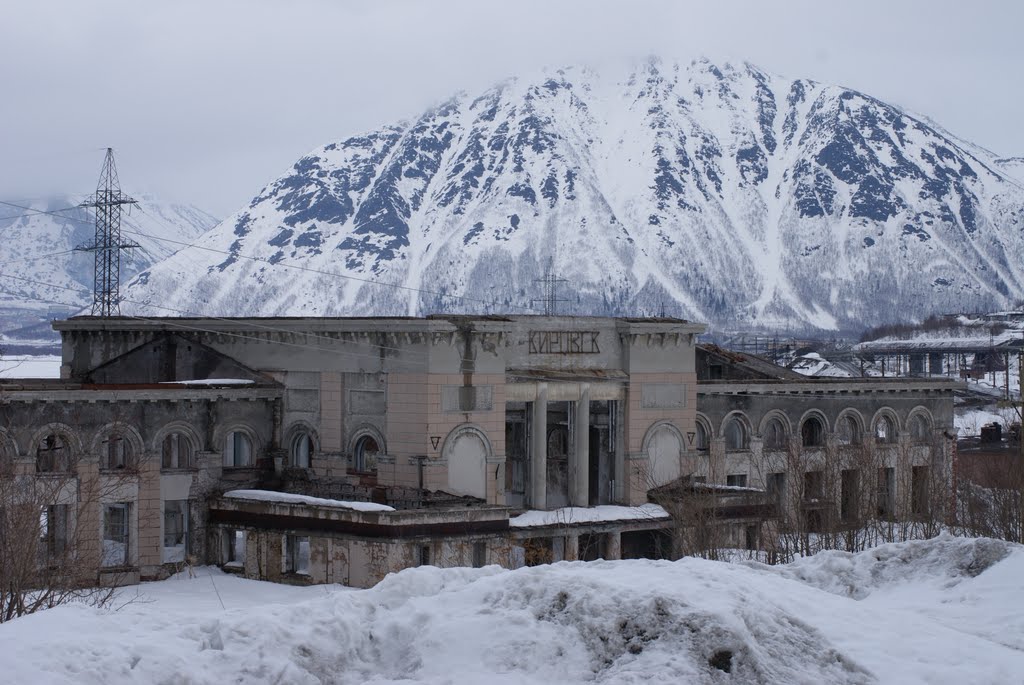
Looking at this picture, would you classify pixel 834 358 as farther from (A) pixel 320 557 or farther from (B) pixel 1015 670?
(B) pixel 1015 670

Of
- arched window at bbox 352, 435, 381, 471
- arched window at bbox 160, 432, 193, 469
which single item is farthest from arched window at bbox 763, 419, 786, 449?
arched window at bbox 160, 432, 193, 469

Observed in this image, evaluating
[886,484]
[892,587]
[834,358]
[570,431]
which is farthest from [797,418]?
[834,358]

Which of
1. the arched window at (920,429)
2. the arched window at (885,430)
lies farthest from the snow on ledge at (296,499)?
the arched window at (920,429)

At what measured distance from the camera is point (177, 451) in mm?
50438

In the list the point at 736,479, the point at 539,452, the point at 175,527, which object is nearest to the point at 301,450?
the point at 175,527

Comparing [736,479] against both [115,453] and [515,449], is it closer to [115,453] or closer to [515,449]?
[515,449]

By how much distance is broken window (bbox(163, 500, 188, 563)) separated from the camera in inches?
1978

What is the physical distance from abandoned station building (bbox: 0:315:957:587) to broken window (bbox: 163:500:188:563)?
79 millimetres

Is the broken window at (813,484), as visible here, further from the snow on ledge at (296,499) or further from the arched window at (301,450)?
the snow on ledge at (296,499)

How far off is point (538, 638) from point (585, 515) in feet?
102

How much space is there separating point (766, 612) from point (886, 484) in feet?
156

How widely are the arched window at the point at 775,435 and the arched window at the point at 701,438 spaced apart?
3874 millimetres

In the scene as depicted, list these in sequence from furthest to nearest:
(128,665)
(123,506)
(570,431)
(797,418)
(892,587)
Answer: (797,418) < (570,431) < (123,506) < (892,587) < (128,665)

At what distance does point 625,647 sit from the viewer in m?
19.5
